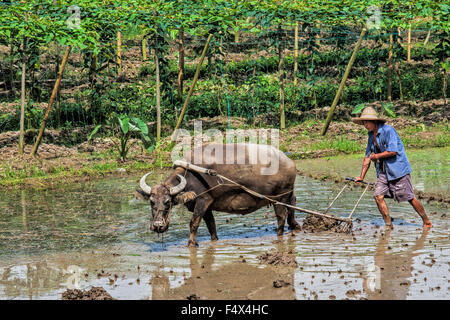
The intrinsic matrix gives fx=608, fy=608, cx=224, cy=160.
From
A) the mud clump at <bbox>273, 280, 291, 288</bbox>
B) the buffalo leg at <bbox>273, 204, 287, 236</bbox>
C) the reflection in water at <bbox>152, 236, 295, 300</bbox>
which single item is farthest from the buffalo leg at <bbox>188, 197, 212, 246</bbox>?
the mud clump at <bbox>273, 280, 291, 288</bbox>

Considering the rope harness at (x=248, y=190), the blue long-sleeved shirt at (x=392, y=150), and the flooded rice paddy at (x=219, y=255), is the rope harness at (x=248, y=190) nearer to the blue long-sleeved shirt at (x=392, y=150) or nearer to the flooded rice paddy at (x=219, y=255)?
the flooded rice paddy at (x=219, y=255)

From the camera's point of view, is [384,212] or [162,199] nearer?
[162,199]

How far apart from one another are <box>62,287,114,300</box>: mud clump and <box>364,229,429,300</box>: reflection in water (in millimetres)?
2391

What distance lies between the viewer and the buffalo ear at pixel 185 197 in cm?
760

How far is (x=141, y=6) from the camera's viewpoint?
1409 centimetres

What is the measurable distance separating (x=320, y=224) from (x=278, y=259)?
1888 mm

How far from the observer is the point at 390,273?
6121 millimetres

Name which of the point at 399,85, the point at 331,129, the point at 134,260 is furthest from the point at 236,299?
the point at 399,85

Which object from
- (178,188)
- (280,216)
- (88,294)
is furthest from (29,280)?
(280,216)

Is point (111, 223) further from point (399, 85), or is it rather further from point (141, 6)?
point (399, 85)

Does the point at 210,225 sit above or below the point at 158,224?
below

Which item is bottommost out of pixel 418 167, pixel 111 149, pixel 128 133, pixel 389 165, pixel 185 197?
pixel 111 149

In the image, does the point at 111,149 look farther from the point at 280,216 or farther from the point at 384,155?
the point at 384,155

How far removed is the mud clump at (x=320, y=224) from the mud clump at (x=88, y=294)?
359 cm
